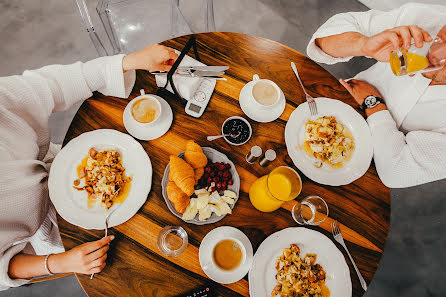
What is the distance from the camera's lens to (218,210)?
3.99 feet

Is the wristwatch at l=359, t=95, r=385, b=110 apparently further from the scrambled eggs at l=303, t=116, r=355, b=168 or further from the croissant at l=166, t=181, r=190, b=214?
the croissant at l=166, t=181, r=190, b=214

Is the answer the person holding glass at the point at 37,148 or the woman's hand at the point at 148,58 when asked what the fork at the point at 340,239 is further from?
the woman's hand at the point at 148,58

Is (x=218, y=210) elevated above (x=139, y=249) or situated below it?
above

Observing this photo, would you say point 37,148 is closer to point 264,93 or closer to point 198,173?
point 198,173

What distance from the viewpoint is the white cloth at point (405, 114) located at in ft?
4.38

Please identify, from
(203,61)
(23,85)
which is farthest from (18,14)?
(203,61)

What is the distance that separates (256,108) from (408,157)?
0.78 metres

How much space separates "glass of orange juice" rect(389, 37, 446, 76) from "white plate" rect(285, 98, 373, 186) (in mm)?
279

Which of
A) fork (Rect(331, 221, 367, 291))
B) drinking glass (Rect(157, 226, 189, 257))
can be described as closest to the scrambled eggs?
fork (Rect(331, 221, 367, 291))

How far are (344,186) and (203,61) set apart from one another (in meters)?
0.96

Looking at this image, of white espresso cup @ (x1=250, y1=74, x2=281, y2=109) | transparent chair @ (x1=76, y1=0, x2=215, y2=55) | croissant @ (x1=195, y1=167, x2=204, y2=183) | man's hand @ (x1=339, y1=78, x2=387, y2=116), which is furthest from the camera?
transparent chair @ (x1=76, y1=0, x2=215, y2=55)

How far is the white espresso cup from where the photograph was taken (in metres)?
1.34

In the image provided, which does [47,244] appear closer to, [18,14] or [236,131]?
[236,131]

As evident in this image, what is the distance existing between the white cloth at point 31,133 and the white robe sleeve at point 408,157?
1286 mm
